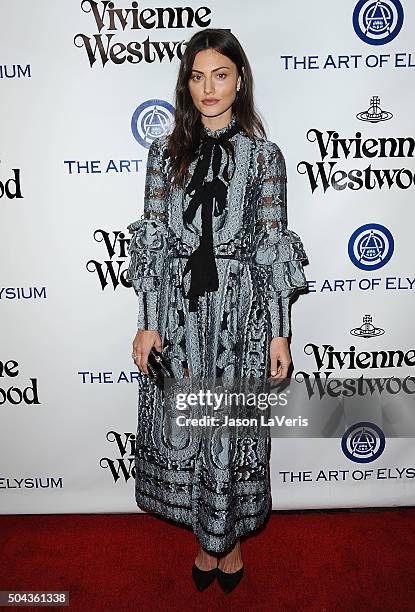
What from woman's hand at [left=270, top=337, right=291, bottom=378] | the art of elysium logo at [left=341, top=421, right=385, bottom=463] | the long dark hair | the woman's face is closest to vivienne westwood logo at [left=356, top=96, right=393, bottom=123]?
→ the long dark hair

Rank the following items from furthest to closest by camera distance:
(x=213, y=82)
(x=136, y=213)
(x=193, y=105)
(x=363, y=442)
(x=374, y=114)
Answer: (x=363, y=442) < (x=136, y=213) < (x=374, y=114) < (x=193, y=105) < (x=213, y=82)

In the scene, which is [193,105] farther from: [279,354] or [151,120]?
[279,354]

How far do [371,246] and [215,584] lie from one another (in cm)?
150

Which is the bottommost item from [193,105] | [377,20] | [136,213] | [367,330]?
[367,330]

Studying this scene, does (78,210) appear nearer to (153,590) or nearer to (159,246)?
(159,246)

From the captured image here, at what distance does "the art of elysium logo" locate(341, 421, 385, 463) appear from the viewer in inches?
113

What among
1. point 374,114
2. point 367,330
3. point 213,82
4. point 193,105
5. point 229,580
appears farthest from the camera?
point 367,330

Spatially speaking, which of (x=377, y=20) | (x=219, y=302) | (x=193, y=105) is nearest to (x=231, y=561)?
(x=219, y=302)

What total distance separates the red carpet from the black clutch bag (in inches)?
34.0

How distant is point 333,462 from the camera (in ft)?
9.54

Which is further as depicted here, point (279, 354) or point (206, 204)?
point (279, 354)

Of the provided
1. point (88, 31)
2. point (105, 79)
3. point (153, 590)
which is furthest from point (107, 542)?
point (88, 31)

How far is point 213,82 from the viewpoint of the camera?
197 cm

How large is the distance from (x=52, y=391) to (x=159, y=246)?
1.09m
